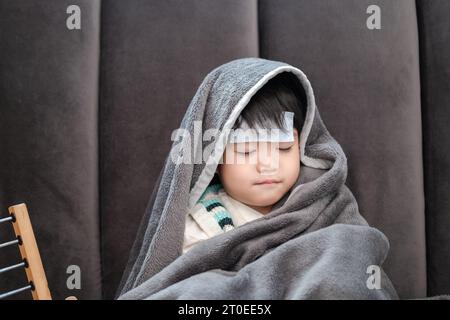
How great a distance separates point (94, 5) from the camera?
975mm

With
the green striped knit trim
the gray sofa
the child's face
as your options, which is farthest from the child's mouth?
the gray sofa

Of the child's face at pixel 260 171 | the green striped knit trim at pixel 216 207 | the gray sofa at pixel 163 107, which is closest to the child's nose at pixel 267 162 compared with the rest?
the child's face at pixel 260 171

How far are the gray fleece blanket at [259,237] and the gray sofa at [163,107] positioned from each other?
122 mm

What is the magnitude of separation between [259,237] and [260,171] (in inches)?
4.7

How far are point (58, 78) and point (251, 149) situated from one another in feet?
1.58

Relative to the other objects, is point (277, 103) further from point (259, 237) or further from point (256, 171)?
point (259, 237)

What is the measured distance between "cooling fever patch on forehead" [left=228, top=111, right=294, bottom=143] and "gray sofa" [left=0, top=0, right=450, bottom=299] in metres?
0.22

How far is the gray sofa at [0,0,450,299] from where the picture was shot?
37.0 inches

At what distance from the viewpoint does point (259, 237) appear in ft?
2.51

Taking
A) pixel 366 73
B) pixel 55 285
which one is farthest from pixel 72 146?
pixel 366 73

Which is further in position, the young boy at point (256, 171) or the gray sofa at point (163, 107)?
the gray sofa at point (163, 107)

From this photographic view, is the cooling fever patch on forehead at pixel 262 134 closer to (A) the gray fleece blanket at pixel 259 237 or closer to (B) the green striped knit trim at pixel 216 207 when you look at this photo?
(A) the gray fleece blanket at pixel 259 237

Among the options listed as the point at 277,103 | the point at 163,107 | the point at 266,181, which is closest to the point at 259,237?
the point at 266,181

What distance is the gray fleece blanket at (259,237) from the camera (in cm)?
62
